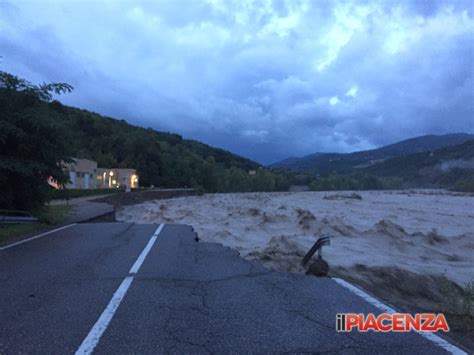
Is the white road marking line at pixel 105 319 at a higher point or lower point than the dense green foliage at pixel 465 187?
lower

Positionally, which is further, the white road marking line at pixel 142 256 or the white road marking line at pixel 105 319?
the white road marking line at pixel 142 256

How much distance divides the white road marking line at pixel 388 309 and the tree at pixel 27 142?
32.3 feet

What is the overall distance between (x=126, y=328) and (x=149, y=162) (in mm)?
83666

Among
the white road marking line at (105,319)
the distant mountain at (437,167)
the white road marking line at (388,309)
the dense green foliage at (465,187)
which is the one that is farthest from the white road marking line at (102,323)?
the distant mountain at (437,167)

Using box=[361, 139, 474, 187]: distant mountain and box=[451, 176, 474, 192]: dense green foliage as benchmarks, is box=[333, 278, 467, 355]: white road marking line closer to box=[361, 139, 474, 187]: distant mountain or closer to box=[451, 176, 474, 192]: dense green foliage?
box=[451, 176, 474, 192]: dense green foliage

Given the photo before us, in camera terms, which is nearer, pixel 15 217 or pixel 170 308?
pixel 170 308

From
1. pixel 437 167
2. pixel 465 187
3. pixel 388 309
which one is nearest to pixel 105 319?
pixel 388 309

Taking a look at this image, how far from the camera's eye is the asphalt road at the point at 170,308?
3.59 metres

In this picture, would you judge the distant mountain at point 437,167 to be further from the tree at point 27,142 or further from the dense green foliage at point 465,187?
the tree at point 27,142

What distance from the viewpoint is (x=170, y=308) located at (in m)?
4.58

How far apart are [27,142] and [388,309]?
1145 centimetres

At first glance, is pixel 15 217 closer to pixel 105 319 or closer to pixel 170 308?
pixel 105 319

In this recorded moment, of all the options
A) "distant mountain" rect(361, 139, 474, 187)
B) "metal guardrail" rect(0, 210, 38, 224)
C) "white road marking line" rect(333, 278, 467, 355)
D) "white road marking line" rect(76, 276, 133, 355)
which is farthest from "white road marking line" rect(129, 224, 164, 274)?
"distant mountain" rect(361, 139, 474, 187)

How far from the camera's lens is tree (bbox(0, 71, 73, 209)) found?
1129cm
